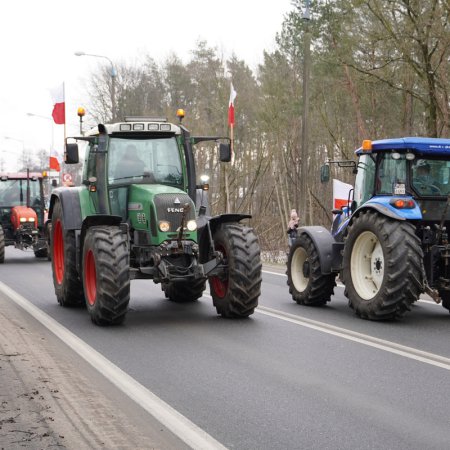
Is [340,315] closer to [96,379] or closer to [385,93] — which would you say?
[96,379]

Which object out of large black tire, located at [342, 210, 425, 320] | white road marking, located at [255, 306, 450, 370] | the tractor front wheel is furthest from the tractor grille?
the tractor front wheel

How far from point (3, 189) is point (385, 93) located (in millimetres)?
11661

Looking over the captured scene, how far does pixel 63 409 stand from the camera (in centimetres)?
600

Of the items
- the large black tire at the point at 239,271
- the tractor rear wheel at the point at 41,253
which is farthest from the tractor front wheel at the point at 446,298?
the tractor rear wheel at the point at 41,253

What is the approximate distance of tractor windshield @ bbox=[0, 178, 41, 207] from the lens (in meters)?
23.4

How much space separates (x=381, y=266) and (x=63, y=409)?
5.66 meters

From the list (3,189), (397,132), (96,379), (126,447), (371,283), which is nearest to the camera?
(126,447)

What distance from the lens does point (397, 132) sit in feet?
84.2

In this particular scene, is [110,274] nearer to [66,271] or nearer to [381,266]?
[66,271]

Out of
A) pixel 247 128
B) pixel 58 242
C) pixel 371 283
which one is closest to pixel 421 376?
pixel 371 283

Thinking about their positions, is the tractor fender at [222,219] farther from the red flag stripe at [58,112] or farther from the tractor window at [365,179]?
the red flag stripe at [58,112]

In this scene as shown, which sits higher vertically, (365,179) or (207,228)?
(365,179)

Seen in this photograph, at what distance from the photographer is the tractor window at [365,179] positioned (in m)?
11.4

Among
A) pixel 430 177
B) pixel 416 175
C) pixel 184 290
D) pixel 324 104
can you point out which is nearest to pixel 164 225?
pixel 184 290
